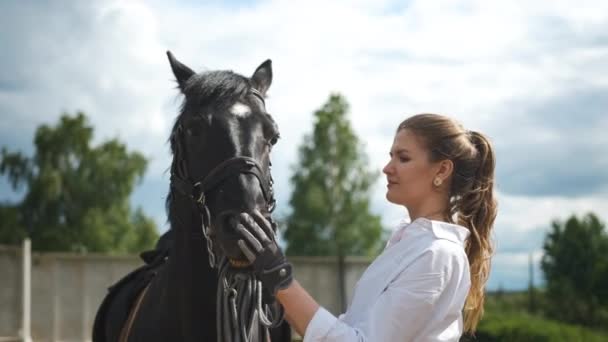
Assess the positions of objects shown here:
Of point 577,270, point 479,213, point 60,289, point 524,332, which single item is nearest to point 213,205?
point 479,213

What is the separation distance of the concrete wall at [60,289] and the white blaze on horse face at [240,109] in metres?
10.3

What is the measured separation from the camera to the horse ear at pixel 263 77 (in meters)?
3.90

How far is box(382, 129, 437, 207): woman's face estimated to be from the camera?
2.48 meters

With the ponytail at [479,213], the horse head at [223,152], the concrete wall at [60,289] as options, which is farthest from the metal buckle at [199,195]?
the concrete wall at [60,289]

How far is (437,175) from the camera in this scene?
2.49 meters

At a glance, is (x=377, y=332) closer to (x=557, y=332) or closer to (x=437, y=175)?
(x=437, y=175)

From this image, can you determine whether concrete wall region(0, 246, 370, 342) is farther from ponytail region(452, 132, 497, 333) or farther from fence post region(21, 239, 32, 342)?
ponytail region(452, 132, 497, 333)

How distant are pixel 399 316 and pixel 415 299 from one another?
63 millimetres

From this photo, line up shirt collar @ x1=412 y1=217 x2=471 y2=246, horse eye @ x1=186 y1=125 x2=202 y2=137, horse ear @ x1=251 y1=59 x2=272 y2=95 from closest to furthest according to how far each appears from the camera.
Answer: shirt collar @ x1=412 y1=217 x2=471 y2=246 → horse eye @ x1=186 y1=125 x2=202 y2=137 → horse ear @ x1=251 y1=59 x2=272 y2=95

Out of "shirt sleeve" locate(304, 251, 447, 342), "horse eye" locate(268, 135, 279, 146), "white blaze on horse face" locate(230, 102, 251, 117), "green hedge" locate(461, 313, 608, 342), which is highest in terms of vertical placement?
"white blaze on horse face" locate(230, 102, 251, 117)

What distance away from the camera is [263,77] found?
3.98m

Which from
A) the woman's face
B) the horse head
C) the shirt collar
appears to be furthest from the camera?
the horse head

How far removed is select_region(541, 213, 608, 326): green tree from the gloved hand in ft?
40.9

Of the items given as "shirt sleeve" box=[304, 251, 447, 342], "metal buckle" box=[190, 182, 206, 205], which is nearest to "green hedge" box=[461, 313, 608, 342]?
"metal buckle" box=[190, 182, 206, 205]
